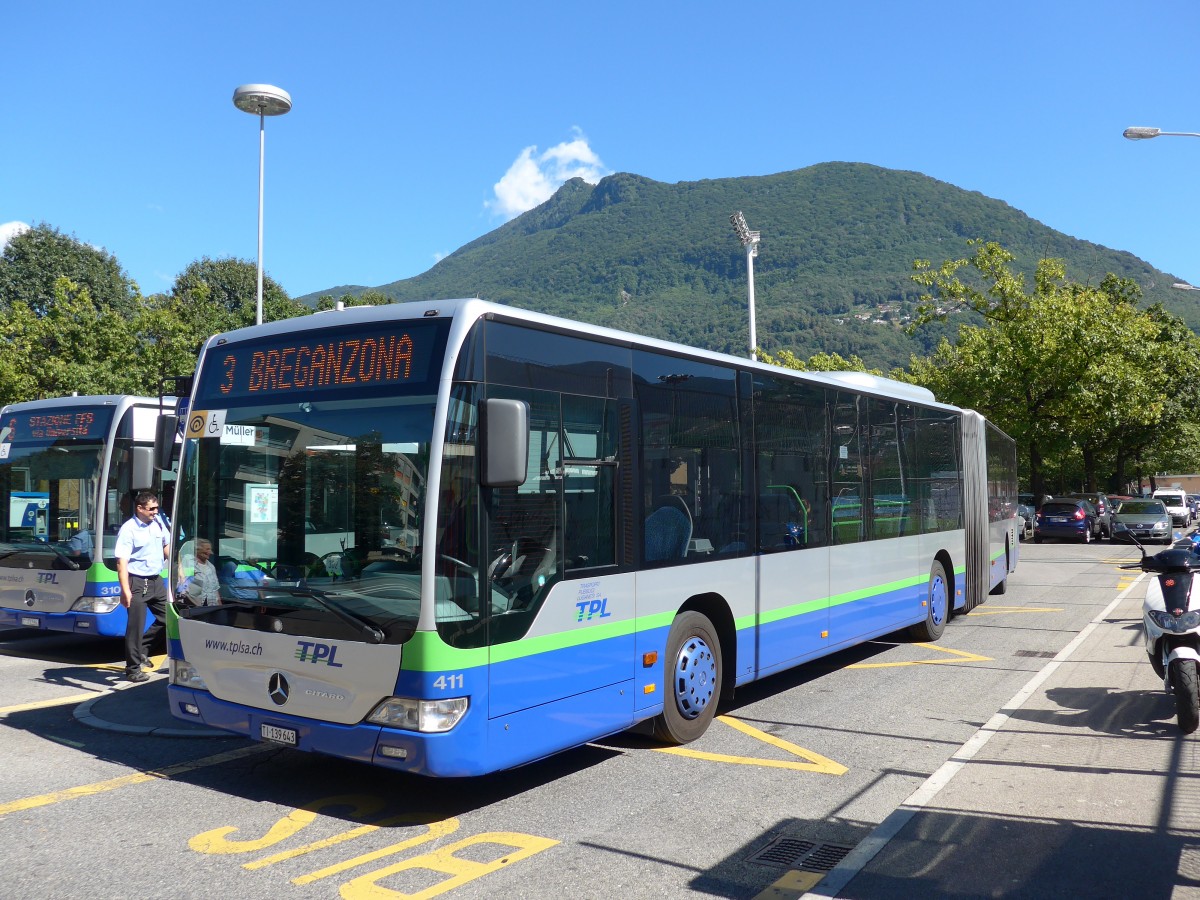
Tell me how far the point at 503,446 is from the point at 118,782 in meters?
3.48

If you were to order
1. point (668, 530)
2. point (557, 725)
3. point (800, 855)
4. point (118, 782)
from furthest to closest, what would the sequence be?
point (668, 530), point (118, 782), point (557, 725), point (800, 855)

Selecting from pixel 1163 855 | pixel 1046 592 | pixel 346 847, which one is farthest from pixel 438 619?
pixel 1046 592

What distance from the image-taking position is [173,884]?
15.4 ft

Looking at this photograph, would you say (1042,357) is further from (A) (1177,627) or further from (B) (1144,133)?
(A) (1177,627)

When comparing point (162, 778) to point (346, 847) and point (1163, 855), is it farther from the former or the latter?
point (1163, 855)

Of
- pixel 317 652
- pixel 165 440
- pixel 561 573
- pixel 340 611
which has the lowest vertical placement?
pixel 317 652

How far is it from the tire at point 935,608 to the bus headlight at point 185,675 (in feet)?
27.9

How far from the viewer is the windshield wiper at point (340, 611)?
538cm

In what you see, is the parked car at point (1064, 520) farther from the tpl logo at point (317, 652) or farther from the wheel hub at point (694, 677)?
the tpl logo at point (317, 652)

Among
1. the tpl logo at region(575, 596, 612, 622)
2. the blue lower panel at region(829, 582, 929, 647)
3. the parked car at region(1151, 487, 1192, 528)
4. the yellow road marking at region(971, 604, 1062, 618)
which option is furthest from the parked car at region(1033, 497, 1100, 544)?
the tpl logo at region(575, 596, 612, 622)

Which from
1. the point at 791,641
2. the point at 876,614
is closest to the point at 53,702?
the point at 791,641

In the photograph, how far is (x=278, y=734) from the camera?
584 cm

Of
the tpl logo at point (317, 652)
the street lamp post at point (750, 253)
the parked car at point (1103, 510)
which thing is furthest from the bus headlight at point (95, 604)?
the parked car at point (1103, 510)

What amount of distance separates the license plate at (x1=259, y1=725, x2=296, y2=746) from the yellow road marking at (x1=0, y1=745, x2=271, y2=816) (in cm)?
114
